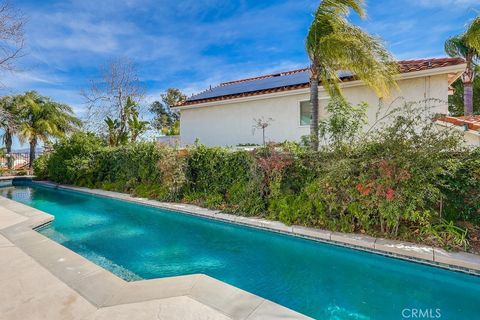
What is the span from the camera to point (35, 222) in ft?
28.6

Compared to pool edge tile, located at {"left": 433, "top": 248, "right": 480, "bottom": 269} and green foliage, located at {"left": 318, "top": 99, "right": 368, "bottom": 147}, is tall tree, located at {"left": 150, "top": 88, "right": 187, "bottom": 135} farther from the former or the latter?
pool edge tile, located at {"left": 433, "top": 248, "right": 480, "bottom": 269}

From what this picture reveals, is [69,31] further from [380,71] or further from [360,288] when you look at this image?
[360,288]

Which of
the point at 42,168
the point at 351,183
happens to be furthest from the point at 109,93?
the point at 351,183

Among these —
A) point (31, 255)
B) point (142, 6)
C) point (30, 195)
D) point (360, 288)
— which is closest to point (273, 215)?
point (360, 288)

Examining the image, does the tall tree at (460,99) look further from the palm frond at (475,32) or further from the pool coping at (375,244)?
the pool coping at (375,244)

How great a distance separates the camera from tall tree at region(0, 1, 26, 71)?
37.3 feet

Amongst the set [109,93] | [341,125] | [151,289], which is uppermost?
[109,93]

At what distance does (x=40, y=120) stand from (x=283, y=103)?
24903mm

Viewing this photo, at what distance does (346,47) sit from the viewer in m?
9.82

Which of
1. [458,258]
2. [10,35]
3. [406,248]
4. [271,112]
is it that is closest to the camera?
[458,258]

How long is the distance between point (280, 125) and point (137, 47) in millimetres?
12676

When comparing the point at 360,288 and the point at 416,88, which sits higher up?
the point at 416,88

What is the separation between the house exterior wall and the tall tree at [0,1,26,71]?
9.03 metres

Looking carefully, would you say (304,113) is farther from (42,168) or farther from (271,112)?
(42,168)
